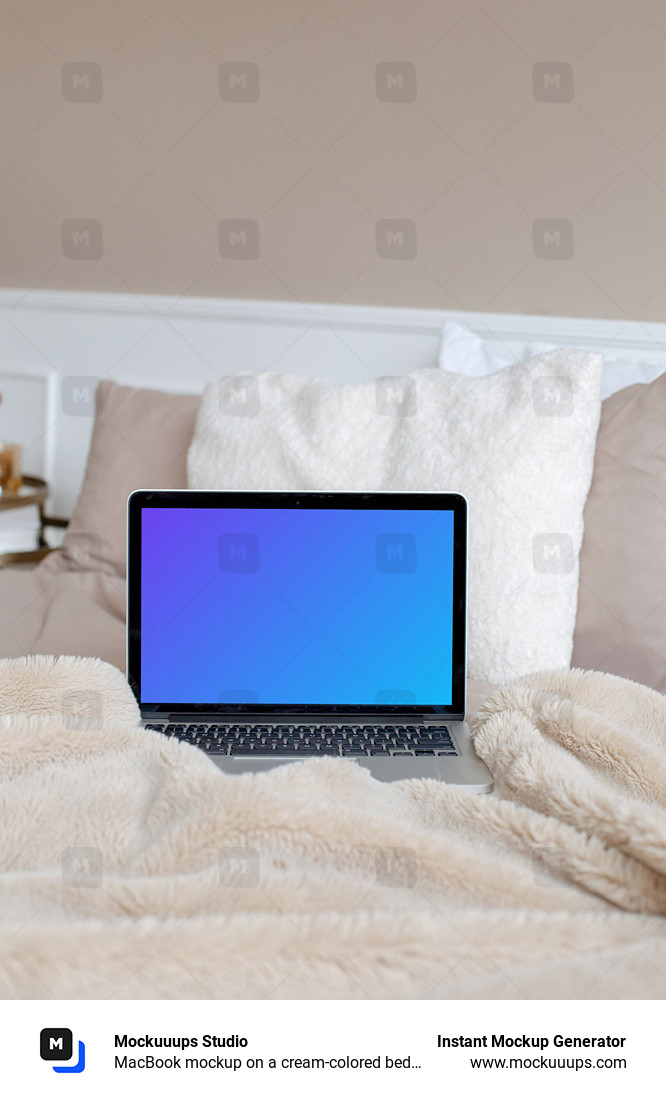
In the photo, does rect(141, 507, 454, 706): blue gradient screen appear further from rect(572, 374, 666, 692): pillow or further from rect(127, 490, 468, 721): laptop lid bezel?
rect(572, 374, 666, 692): pillow

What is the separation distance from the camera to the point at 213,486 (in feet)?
4.03

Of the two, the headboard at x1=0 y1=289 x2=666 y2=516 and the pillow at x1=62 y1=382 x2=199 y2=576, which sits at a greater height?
the headboard at x1=0 y1=289 x2=666 y2=516

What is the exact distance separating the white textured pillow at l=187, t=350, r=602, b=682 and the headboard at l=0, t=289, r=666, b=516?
554mm

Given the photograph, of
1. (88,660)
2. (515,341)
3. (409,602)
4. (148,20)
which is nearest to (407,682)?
(409,602)

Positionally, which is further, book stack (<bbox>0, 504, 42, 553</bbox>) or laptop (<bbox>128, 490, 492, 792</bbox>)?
book stack (<bbox>0, 504, 42, 553</bbox>)

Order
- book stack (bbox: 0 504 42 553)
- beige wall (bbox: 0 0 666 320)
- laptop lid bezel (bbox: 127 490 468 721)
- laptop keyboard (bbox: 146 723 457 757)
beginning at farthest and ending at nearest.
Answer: book stack (bbox: 0 504 42 553), beige wall (bbox: 0 0 666 320), laptop lid bezel (bbox: 127 490 468 721), laptop keyboard (bbox: 146 723 457 757)

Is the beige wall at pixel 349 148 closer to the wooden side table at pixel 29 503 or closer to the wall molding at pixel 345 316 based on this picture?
the wall molding at pixel 345 316

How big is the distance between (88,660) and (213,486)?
467 millimetres

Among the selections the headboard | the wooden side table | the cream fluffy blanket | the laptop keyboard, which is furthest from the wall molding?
the cream fluffy blanket

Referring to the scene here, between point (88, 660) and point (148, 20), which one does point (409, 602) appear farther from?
point (148, 20)

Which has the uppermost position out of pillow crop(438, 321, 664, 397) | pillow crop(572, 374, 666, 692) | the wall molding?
the wall molding

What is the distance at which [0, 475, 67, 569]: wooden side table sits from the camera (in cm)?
173
